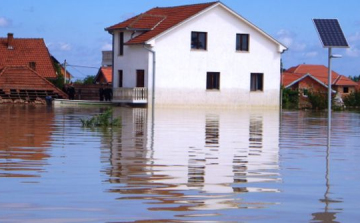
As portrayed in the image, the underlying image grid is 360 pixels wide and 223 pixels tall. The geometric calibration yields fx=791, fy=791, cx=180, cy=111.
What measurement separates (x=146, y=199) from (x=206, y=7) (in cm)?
4213

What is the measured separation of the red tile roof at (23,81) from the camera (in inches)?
2101

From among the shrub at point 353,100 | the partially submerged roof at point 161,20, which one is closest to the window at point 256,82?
the partially submerged roof at point 161,20

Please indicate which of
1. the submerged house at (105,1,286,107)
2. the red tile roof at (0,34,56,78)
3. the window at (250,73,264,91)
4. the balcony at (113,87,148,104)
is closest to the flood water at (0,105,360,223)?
the balcony at (113,87,148,104)

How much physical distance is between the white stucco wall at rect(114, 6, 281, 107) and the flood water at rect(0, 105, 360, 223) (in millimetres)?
31206

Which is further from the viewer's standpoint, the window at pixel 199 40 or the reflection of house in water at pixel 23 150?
the window at pixel 199 40

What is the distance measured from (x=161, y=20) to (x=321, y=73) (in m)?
48.0

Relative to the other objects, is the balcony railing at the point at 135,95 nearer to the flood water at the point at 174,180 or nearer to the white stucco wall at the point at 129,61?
the white stucco wall at the point at 129,61

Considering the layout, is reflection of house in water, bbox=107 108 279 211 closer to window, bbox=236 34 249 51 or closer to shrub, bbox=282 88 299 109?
window, bbox=236 34 249 51

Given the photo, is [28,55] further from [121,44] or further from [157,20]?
[157,20]

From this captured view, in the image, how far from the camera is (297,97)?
64375mm

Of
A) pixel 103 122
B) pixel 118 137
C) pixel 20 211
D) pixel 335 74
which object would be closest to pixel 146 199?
pixel 20 211

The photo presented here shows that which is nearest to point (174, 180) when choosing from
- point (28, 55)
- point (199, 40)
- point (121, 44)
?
point (199, 40)

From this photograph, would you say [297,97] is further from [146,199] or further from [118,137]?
[146,199]

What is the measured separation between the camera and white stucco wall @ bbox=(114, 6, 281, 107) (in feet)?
163
